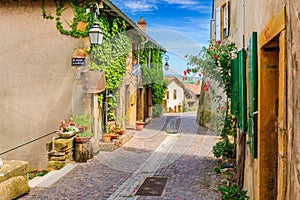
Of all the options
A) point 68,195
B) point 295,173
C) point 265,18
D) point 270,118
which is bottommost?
point 68,195

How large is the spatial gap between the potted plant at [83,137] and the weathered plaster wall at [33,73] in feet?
2.94

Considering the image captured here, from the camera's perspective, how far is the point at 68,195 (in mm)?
6238

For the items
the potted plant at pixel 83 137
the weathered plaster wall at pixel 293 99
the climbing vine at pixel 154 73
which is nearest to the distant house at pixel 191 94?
the climbing vine at pixel 154 73

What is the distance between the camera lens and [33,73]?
9859 millimetres

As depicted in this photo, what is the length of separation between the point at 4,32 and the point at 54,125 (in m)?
3.03

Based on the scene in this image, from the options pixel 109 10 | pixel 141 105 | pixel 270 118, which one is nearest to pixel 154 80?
pixel 141 105

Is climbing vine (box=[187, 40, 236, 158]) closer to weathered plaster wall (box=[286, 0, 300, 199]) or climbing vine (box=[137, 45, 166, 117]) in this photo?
weathered plaster wall (box=[286, 0, 300, 199])

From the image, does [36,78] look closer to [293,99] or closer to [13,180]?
[13,180]

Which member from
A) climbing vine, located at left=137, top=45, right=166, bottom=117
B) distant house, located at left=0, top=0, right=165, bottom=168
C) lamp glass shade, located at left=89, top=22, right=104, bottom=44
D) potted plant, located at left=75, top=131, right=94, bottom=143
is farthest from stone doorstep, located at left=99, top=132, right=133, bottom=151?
climbing vine, located at left=137, top=45, right=166, bottom=117

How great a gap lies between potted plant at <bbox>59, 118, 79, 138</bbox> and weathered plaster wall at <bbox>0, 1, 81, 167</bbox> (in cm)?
70

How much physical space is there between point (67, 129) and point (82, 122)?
2.89 ft

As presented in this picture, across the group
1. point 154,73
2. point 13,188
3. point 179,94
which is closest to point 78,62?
point 13,188

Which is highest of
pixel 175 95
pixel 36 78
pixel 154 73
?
pixel 154 73

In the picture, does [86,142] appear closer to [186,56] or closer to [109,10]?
[186,56]
